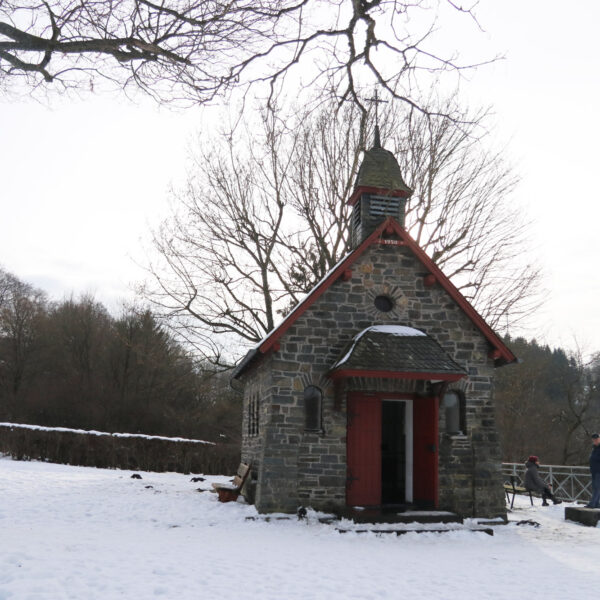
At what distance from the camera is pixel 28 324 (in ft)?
131

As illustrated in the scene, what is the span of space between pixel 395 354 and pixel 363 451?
7.23 feet

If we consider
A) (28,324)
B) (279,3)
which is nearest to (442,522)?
(279,3)

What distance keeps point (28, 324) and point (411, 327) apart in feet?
109

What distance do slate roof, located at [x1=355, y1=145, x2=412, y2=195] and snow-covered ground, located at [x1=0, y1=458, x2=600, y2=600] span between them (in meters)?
7.58

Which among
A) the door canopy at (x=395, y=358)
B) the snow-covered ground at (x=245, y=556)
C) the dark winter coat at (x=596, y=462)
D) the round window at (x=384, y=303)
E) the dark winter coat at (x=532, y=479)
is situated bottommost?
the snow-covered ground at (x=245, y=556)

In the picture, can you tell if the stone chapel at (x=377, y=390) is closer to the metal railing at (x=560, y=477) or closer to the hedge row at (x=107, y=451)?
the metal railing at (x=560, y=477)

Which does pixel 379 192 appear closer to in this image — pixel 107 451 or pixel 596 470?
pixel 596 470

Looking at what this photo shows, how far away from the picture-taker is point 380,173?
14.9 meters

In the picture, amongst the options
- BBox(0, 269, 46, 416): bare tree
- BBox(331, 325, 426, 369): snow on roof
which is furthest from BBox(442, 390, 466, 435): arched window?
BBox(0, 269, 46, 416): bare tree

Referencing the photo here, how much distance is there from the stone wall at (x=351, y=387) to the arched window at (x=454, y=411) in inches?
5.8

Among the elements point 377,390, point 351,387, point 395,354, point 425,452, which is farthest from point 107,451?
point 395,354

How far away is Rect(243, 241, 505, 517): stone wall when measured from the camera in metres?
12.3

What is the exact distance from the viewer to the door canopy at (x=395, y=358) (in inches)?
463

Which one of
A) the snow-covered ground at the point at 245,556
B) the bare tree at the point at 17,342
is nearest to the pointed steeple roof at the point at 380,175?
the snow-covered ground at the point at 245,556
